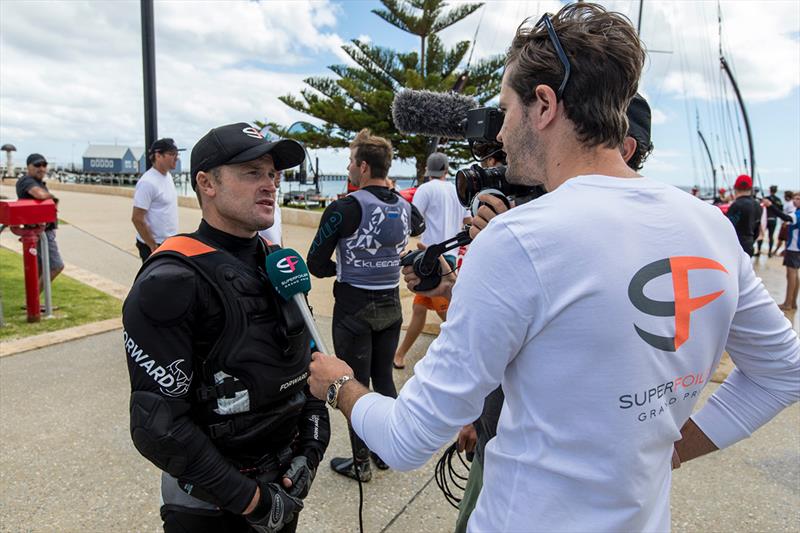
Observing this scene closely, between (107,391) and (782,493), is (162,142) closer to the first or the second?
(107,391)

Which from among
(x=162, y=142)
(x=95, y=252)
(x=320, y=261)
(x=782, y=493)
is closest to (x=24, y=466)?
(x=320, y=261)

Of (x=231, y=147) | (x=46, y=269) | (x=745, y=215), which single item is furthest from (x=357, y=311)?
(x=745, y=215)

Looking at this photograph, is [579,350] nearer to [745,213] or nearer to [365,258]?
[365,258]

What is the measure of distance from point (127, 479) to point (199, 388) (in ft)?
5.97

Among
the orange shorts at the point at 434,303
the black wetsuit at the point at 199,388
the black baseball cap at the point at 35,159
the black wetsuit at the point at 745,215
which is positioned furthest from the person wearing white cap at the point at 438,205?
the black baseball cap at the point at 35,159

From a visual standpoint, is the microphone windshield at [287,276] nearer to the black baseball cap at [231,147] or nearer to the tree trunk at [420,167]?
the black baseball cap at [231,147]

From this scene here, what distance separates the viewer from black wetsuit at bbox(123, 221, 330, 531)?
1428 millimetres

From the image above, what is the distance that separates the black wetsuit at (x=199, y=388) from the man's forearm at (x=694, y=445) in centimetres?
112

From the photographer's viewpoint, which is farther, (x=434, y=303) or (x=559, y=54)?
(x=434, y=303)

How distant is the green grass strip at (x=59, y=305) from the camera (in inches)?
210

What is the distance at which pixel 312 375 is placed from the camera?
4.48 feet

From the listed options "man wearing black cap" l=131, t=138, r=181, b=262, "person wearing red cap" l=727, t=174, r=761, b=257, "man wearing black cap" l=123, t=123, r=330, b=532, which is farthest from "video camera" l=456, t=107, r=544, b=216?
"person wearing red cap" l=727, t=174, r=761, b=257

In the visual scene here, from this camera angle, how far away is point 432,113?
6.76 ft

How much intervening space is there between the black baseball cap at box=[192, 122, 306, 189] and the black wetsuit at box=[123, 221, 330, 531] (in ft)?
0.70
